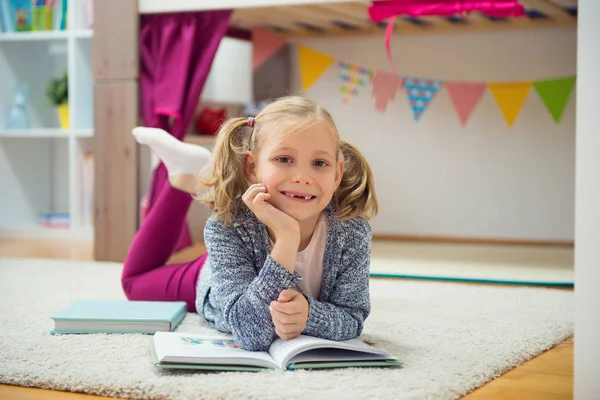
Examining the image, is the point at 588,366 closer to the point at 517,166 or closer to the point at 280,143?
→ the point at 280,143

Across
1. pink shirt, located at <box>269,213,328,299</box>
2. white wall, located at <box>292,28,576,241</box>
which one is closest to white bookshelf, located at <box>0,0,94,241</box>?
white wall, located at <box>292,28,576,241</box>

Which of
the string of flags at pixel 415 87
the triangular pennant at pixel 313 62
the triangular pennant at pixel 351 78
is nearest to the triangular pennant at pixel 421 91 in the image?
the string of flags at pixel 415 87

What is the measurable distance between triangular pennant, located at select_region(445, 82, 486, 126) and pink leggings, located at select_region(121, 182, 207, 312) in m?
1.88

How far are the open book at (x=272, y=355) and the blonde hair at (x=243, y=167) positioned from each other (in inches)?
10.0

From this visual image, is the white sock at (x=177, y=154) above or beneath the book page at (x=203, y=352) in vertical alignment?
above

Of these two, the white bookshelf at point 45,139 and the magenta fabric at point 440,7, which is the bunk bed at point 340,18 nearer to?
the magenta fabric at point 440,7

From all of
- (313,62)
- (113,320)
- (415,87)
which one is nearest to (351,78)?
(313,62)

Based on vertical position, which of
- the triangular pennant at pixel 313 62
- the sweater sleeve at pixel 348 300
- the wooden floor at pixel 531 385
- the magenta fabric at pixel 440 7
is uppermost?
the magenta fabric at pixel 440 7

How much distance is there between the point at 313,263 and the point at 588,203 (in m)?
0.57

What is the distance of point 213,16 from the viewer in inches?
115

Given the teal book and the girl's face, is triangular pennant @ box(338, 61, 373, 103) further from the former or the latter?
the girl's face

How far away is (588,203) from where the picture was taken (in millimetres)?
1170

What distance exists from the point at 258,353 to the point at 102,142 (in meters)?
1.77

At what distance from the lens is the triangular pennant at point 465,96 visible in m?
3.62
